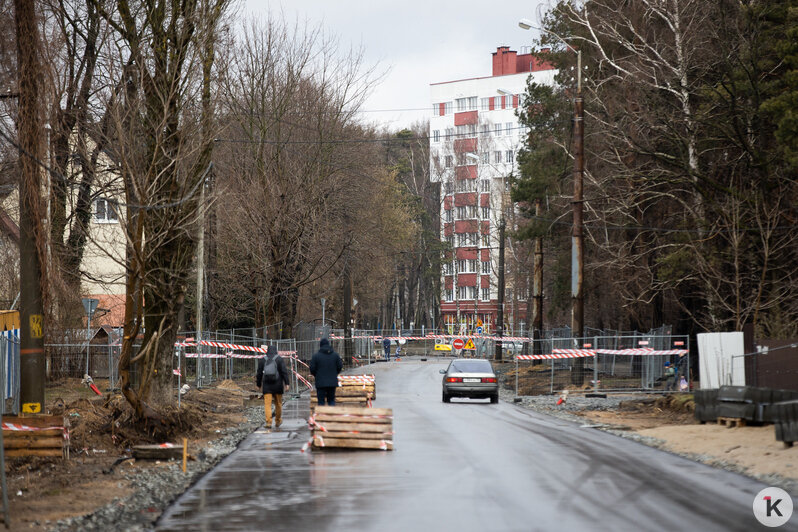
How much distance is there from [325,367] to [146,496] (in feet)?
25.7

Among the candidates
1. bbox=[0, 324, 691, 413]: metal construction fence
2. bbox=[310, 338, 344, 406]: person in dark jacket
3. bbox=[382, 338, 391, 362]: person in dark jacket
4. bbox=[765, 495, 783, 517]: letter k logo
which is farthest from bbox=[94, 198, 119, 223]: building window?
bbox=[382, 338, 391, 362]: person in dark jacket

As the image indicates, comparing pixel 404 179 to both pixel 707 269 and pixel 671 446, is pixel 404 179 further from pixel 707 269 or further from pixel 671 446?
pixel 671 446

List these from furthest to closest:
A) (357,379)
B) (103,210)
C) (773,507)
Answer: (103,210) < (357,379) < (773,507)

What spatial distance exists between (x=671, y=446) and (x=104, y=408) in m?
11.1

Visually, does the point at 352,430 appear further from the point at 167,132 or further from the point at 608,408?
the point at 608,408

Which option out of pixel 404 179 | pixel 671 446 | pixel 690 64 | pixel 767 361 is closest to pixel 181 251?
pixel 671 446

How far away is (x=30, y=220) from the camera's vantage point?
50.0 feet

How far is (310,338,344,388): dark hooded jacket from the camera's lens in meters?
19.9

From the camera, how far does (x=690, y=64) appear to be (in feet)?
119

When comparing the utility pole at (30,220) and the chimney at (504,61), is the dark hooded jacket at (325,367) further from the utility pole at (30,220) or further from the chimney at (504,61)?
the chimney at (504,61)

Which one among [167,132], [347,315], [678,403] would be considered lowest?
[678,403]

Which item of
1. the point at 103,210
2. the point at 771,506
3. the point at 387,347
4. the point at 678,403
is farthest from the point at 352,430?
the point at 387,347

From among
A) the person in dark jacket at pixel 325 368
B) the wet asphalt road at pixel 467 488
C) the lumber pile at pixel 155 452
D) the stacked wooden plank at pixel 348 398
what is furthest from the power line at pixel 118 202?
the stacked wooden plank at pixel 348 398

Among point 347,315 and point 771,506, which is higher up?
point 347,315
